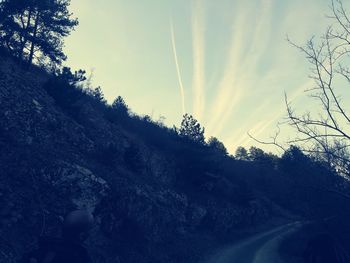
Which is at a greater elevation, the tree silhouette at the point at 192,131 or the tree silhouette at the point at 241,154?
the tree silhouette at the point at 241,154

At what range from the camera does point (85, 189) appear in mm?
16516

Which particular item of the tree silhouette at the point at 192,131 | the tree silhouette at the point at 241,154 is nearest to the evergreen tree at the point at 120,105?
the tree silhouette at the point at 192,131

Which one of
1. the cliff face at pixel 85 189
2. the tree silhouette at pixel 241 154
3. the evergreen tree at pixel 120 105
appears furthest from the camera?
the tree silhouette at pixel 241 154

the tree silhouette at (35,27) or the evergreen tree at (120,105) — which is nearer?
the tree silhouette at (35,27)

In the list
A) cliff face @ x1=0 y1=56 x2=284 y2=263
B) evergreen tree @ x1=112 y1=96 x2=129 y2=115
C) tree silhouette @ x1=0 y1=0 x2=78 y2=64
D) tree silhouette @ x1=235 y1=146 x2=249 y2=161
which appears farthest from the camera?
tree silhouette @ x1=235 y1=146 x2=249 y2=161

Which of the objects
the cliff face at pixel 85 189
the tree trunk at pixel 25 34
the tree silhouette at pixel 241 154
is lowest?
the cliff face at pixel 85 189

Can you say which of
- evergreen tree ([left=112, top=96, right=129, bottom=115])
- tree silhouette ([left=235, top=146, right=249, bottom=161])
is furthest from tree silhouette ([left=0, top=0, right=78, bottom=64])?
tree silhouette ([left=235, top=146, right=249, bottom=161])

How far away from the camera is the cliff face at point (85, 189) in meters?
13.3

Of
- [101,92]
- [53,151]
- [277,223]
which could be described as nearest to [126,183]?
[53,151]

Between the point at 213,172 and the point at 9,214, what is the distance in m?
26.6

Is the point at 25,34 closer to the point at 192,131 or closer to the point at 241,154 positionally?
the point at 192,131

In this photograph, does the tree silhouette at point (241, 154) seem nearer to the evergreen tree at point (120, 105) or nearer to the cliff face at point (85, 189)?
the evergreen tree at point (120, 105)

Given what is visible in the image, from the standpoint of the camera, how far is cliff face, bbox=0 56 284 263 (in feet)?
43.5

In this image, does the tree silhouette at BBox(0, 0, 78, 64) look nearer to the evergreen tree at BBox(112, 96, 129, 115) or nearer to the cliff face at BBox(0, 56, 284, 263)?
the cliff face at BBox(0, 56, 284, 263)
